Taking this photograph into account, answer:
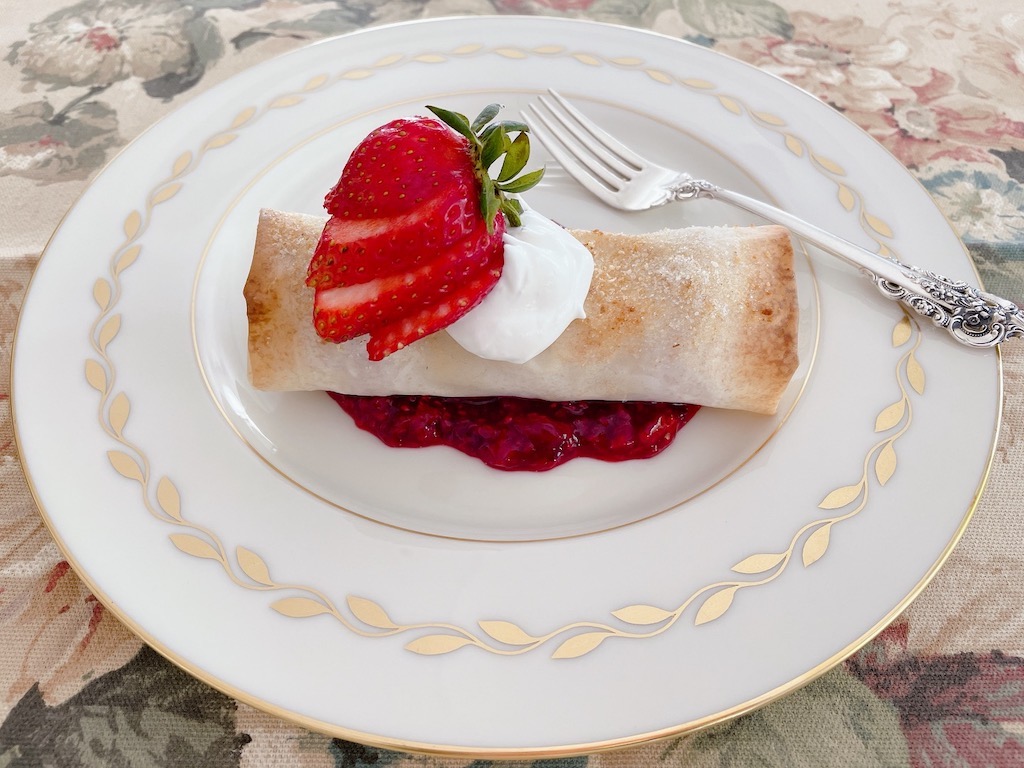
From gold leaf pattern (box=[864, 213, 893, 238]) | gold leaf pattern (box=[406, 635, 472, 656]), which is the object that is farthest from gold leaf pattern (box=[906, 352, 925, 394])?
gold leaf pattern (box=[406, 635, 472, 656])

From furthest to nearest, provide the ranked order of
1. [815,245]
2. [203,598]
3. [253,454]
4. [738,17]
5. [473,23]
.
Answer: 1. [738,17]
2. [473,23]
3. [815,245]
4. [253,454]
5. [203,598]

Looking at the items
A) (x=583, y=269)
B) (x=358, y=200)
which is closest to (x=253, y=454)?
(x=358, y=200)

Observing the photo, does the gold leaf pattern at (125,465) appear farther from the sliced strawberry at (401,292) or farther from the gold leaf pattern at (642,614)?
the gold leaf pattern at (642,614)

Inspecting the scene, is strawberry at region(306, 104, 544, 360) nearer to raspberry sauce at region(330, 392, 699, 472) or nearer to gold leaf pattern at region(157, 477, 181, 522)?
raspberry sauce at region(330, 392, 699, 472)

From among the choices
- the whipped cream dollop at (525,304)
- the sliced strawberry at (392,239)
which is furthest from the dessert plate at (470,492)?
the sliced strawberry at (392,239)

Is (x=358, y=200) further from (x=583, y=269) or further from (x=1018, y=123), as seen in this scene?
(x=1018, y=123)

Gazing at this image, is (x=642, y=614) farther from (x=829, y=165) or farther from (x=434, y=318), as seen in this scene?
(x=829, y=165)
